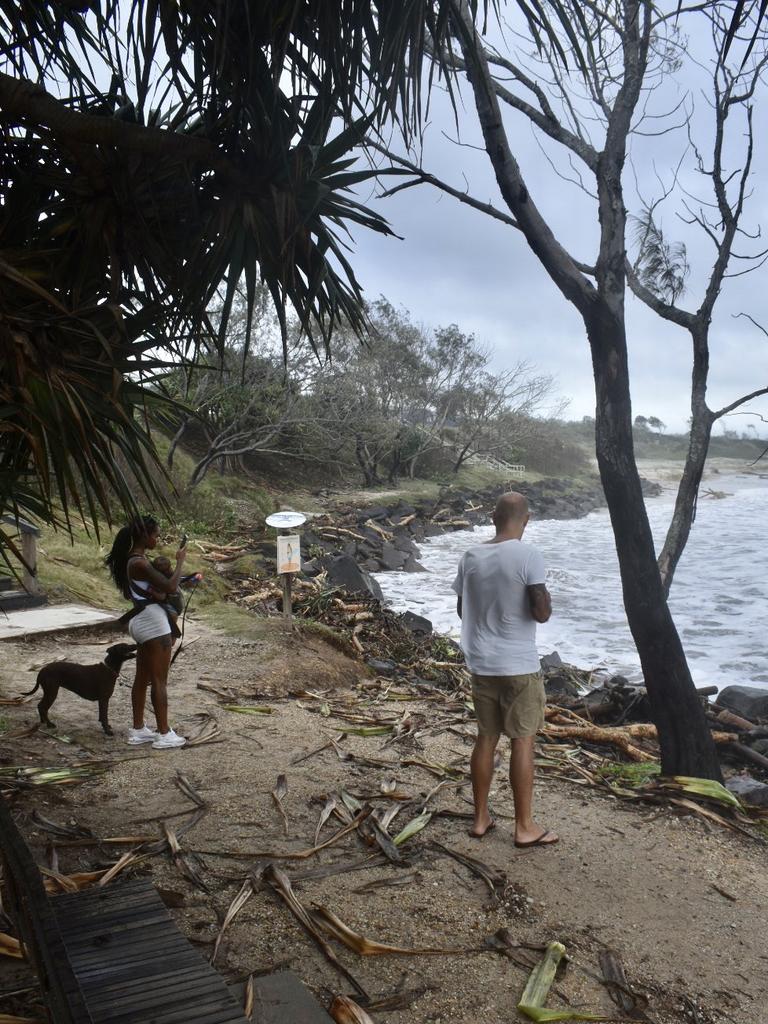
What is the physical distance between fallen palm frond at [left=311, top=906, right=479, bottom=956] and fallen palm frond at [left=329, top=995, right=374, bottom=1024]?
1.34ft

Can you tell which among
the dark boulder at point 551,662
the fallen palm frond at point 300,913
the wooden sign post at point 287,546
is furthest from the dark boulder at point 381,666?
the fallen palm frond at point 300,913

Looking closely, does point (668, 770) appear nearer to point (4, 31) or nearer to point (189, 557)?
point (4, 31)

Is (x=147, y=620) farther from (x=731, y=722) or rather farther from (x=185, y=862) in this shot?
(x=731, y=722)

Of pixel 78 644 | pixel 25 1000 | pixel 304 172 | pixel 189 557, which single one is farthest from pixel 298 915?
pixel 189 557

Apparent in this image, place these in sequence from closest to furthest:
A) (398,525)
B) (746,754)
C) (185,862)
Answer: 1. (185,862)
2. (746,754)
3. (398,525)

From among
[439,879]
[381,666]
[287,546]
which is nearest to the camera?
[439,879]

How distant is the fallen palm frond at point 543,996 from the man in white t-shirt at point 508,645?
4.09ft

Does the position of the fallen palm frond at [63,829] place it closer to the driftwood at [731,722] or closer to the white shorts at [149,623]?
the white shorts at [149,623]

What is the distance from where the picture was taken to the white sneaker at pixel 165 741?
5.64 metres

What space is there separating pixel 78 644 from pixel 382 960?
20.0 feet

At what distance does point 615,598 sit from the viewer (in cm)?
1995

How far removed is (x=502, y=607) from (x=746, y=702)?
6.25m

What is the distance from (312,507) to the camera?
2589 centimetres

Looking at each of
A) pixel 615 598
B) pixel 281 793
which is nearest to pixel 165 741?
pixel 281 793
